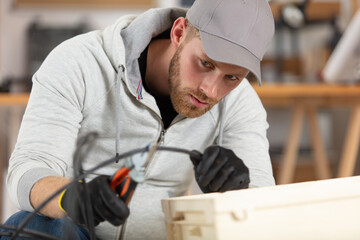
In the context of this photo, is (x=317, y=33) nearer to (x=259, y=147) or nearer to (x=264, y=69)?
(x=264, y=69)

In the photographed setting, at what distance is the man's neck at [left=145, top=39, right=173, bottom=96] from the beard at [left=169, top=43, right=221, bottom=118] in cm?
9

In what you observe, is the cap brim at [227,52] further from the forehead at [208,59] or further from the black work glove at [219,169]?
the black work glove at [219,169]

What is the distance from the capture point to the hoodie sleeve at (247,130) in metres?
1.28

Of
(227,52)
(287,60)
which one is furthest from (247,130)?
(287,60)

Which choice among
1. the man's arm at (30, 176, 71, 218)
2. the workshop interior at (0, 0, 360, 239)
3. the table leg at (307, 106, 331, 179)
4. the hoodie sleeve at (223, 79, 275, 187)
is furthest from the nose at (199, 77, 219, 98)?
the table leg at (307, 106, 331, 179)

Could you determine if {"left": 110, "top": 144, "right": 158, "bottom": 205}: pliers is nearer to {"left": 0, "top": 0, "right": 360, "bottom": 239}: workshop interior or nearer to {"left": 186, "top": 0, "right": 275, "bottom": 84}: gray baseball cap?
{"left": 186, "top": 0, "right": 275, "bottom": 84}: gray baseball cap

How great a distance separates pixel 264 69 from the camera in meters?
3.25

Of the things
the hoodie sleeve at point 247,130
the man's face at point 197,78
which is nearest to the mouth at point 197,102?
the man's face at point 197,78

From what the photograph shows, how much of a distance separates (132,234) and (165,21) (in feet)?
1.93

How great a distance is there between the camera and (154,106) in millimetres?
1213

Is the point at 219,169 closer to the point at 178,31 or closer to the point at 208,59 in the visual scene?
the point at 208,59

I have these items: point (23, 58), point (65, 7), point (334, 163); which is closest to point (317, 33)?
point (334, 163)

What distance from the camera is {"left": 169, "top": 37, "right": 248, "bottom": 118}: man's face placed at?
1.07 meters

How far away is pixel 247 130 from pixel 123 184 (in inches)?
27.1
